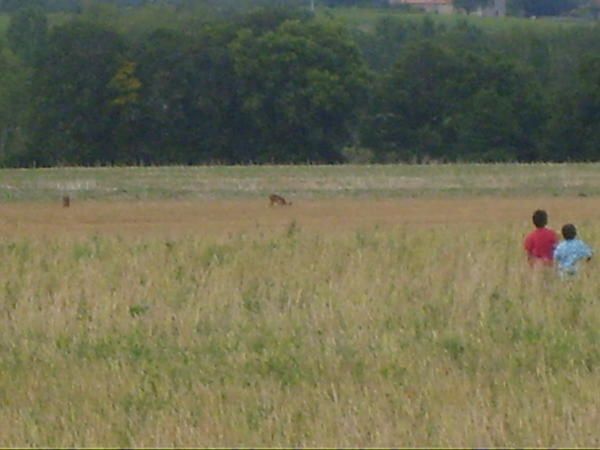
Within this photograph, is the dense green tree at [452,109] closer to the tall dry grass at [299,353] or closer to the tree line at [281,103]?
the tree line at [281,103]

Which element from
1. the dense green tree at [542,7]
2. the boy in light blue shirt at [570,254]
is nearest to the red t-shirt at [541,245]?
the boy in light blue shirt at [570,254]

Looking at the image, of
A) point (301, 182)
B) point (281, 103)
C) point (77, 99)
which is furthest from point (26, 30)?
point (301, 182)

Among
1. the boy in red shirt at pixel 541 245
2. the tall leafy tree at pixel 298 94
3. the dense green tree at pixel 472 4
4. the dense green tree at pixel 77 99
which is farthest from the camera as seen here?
the dense green tree at pixel 472 4

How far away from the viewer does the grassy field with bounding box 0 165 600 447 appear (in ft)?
31.2

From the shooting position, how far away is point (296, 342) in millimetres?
11812

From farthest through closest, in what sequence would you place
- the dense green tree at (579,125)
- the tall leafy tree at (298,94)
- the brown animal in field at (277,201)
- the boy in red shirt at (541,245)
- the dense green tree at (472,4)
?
the dense green tree at (472,4) < the tall leafy tree at (298,94) < the dense green tree at (579,125) < the brown animal in field at (277,201) < the boy in red shirt at (541,245)

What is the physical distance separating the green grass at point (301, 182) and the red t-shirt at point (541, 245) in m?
17.2

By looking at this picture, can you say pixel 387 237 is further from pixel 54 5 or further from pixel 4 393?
pixel 54 5

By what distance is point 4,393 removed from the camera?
417 inches

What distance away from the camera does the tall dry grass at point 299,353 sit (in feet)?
31.0

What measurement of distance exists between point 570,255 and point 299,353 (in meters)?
4.46

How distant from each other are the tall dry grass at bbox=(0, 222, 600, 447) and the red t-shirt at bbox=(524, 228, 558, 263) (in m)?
0.26

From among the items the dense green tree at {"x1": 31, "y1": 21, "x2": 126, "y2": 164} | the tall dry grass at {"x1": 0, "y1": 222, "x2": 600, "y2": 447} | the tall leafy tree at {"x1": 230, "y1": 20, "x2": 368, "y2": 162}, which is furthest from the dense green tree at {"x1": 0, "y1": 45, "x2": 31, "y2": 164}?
the tall dry grass at {"x1": 0, "y1": 222, "x2": 600, "y2": 447}

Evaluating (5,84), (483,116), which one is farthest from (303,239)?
(5,84)
